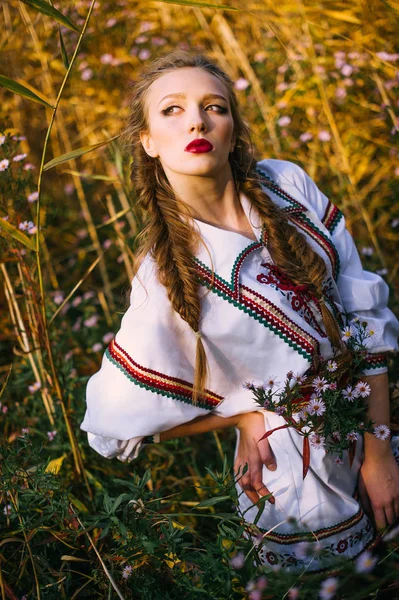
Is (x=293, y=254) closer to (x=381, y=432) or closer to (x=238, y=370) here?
(x=238, y=370)

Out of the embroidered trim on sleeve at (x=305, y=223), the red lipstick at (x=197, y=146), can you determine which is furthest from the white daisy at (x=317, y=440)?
the red lipstick at (x=197, y=146)

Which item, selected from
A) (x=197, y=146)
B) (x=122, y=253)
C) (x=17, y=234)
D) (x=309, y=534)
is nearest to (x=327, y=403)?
→ (x=309, y=534)

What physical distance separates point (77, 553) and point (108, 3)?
2.73m

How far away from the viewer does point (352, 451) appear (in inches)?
47.9

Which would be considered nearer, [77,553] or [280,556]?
[280,556]

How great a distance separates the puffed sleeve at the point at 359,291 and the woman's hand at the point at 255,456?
0.91 feet

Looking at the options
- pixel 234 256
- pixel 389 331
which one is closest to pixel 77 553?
pixel 234 256

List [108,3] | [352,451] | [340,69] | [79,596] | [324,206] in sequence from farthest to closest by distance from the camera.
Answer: [108,3] → [340,69] → [324,206] → [79,596] → [352,451]

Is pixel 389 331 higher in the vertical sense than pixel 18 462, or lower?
higher

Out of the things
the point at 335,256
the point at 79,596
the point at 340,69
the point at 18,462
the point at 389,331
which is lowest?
the point at 79,596

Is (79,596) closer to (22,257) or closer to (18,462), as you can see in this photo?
(18,462)

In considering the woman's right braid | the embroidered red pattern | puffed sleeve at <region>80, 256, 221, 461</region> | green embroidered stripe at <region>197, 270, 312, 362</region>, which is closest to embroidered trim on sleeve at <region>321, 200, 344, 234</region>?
the woman's right braid

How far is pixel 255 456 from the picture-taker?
1275 millimetres

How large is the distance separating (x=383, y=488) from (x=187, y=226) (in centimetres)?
73
